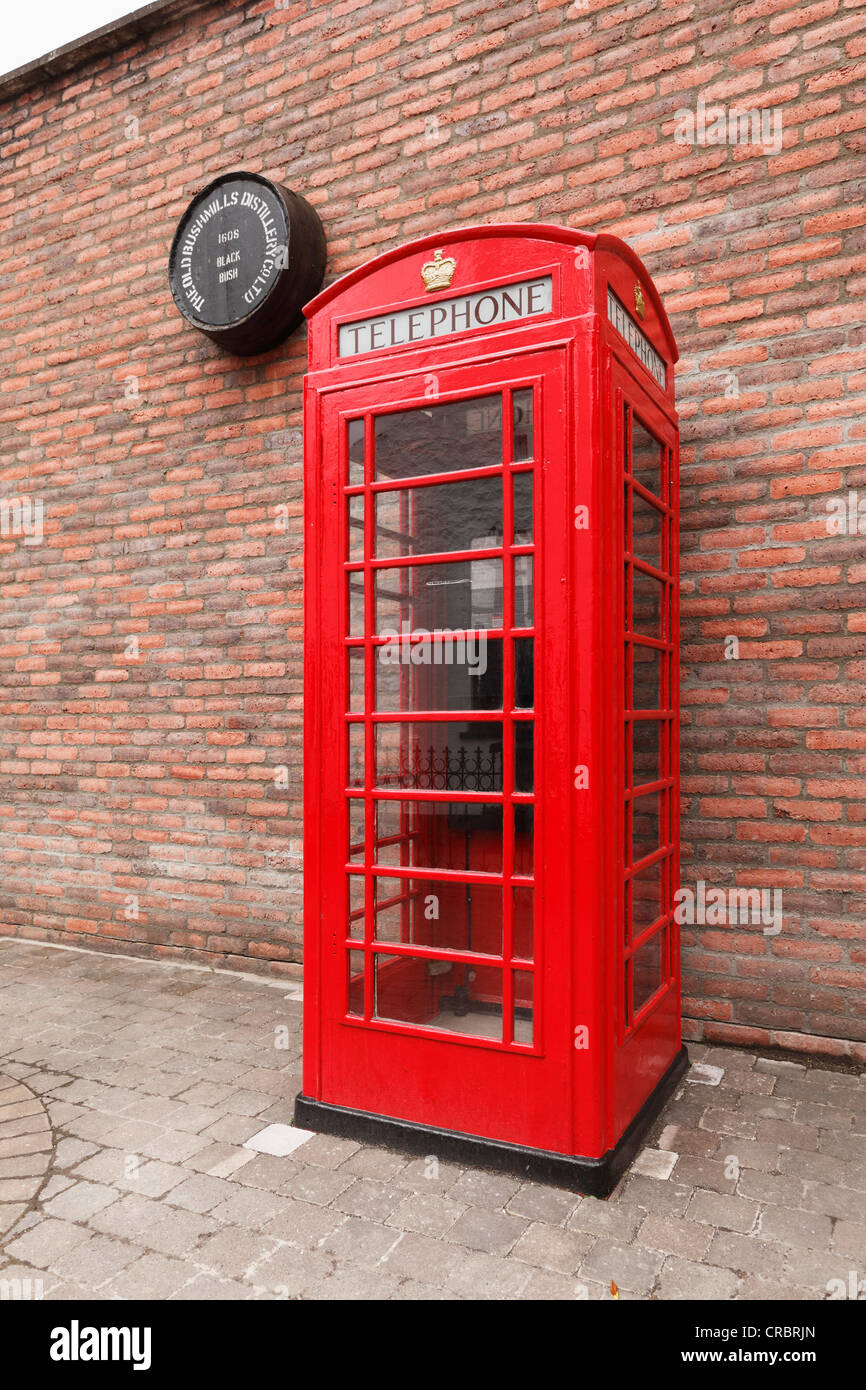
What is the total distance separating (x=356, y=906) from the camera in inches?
120

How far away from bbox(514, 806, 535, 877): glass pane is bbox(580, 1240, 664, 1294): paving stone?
1.04 metres

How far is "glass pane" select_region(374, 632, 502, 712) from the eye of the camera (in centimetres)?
282

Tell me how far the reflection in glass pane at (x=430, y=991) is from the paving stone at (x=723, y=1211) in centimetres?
84

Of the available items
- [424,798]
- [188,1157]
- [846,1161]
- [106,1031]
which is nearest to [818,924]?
[846,1161]

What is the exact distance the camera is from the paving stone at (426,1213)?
2441 millimetres

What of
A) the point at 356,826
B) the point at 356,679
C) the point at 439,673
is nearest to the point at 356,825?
the point at 356,826

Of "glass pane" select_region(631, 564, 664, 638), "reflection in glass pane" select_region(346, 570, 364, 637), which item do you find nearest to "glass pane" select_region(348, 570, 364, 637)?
"reflection in glass pane" select_region(346, 570, 364, 637)

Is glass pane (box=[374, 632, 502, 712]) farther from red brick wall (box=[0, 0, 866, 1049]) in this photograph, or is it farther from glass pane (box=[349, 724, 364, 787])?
red brick wall (box=[0, 0, 866, 1049])

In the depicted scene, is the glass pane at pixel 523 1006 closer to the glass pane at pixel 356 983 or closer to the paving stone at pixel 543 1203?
the paving stone at pixel 543 1203

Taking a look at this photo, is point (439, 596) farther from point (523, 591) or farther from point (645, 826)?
point (645, 826)

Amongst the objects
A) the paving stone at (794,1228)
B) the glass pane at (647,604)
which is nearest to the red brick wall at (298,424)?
the glass pane at (647,604)

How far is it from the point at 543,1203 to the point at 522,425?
2.40 meters
